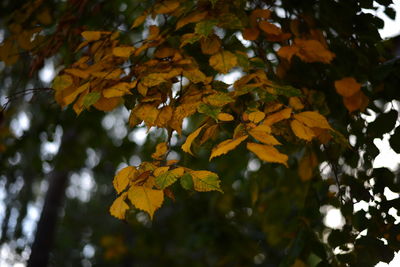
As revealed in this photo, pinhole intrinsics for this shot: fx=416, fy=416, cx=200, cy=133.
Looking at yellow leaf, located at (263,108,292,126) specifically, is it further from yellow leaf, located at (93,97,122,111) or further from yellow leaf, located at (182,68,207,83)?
yellow leaf, located at (93,97,122,111)

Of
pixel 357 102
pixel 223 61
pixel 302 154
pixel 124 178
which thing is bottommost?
pixel 302 154

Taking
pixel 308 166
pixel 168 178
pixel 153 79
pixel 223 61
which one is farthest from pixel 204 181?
pixel 308 166

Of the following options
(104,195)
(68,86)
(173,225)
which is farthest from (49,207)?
(104,195)

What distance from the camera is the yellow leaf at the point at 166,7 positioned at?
4.57ft

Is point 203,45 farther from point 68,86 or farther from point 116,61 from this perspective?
point 68,86

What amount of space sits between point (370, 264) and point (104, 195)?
965 cm

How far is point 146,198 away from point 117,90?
323 mm

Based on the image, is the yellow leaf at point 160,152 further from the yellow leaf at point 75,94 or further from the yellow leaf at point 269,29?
the yellow leaf at point 269,29

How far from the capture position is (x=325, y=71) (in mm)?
1737

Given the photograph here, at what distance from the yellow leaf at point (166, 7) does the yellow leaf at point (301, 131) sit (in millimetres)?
607

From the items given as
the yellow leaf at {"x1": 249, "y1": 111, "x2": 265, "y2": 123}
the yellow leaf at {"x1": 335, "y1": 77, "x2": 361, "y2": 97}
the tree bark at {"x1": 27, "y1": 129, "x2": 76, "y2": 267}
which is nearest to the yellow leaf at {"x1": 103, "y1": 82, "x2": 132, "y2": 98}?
the yellow leaf at {"x1": 249, "y1": 111, "x2": 265, "y2": 123}

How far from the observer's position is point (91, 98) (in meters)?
1.07

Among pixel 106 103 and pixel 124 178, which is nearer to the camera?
pixel 124 178

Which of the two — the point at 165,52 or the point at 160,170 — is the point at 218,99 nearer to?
the point at 160,170
